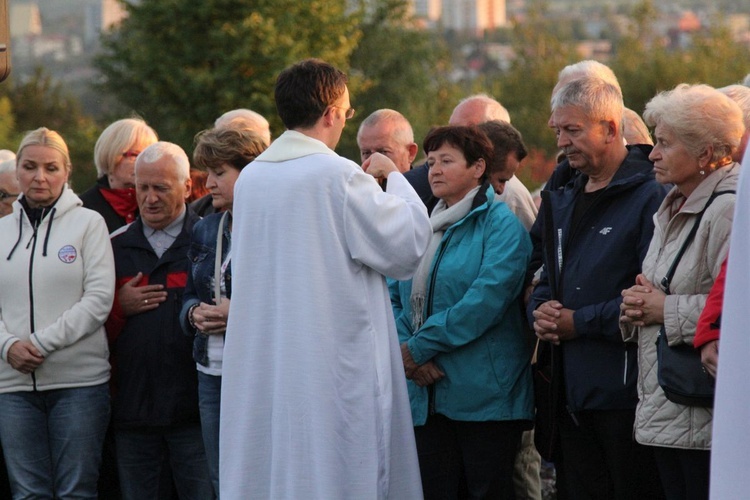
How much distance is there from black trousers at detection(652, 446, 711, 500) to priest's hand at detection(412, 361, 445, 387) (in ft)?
3.40

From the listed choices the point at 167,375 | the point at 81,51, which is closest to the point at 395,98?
the point at 167,375

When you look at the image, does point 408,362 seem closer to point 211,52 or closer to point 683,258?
point 683,258

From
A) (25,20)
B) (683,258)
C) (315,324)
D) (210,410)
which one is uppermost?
(25,20)

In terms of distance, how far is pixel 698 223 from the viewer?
392cm

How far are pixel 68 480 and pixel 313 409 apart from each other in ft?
6.04

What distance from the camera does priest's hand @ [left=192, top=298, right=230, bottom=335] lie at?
4.89 m

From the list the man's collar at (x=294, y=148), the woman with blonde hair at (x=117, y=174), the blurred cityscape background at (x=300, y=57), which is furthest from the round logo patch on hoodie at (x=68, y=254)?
the blurred cityscape background at (x=300, y=57)

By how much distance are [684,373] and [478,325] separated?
108 cm

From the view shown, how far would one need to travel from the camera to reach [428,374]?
4.80 m

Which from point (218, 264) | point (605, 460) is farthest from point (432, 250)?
point (605, 460)

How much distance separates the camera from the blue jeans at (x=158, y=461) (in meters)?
5.36

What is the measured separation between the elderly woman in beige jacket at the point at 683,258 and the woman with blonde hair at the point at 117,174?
305 centimetres

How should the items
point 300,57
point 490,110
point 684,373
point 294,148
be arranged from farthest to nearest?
point 300,57 < point 490,110 < point 294,148 < point 684,373

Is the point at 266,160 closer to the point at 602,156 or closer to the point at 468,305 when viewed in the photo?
the point at 468,305
